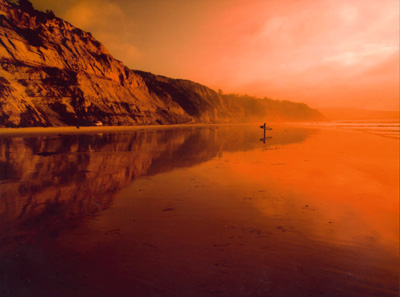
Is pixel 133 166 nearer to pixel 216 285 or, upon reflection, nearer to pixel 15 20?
pixel 216 285


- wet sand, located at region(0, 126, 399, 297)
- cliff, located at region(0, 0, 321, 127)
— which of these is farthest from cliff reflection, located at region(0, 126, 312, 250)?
cliff, located at region(0, 0, 321, 127)

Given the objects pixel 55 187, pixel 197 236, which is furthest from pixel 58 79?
pixel 197 236

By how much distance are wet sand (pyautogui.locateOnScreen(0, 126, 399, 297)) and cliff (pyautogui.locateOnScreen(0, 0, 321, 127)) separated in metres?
41.7

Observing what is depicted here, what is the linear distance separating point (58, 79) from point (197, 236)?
61.9m

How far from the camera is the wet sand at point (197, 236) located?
3.83 metres

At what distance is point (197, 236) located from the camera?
17.4 feet

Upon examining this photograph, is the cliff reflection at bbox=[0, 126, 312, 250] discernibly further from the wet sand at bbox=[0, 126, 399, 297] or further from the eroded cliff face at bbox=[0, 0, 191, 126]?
the eroded cliff face at bbox=[0, 0, 191, 126]

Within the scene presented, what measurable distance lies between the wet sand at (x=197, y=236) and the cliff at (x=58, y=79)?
137ft

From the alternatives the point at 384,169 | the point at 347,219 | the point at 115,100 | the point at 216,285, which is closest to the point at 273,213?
the point at 347,219

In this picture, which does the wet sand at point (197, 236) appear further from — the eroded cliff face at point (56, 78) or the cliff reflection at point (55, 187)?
the eroded cliff face at point (56, 78)

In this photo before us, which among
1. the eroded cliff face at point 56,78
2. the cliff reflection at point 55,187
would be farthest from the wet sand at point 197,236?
the eroded cliff face at point 56,78

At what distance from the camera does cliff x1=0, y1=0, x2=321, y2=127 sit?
44713 mm

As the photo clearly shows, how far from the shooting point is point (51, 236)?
5230mm

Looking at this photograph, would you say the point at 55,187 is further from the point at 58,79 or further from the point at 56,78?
the point at 56,78
